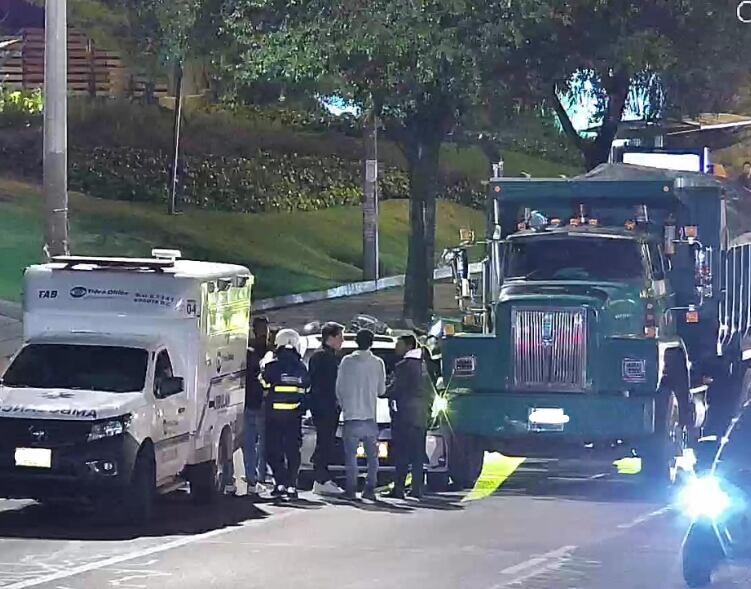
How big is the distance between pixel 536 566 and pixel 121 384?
445cm

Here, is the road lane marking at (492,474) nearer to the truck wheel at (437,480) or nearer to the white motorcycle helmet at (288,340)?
the truck wheel at (437,480)

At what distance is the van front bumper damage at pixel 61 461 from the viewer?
14.6m

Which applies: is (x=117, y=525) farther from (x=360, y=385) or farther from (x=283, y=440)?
(x=360, y=385)

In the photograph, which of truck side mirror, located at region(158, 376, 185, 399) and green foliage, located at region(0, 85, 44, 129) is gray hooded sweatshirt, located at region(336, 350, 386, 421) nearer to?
truck side mirror, located at region(158, 376, 185, 399)

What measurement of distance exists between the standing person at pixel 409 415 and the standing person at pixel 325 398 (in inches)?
24.9

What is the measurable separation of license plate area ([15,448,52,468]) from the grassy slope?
20.0 m

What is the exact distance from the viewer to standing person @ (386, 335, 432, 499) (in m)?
16.9

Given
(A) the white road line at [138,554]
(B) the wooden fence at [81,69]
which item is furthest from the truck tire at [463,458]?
(B) the wooden fence at [81,69]

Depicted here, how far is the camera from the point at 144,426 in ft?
49.5


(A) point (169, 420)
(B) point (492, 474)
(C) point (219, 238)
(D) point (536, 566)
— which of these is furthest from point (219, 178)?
(D) point (536, 566)

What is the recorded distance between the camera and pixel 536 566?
13.2 meters

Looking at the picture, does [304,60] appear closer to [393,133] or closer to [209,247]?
[393,133]

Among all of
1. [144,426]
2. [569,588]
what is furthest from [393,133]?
[569,588]

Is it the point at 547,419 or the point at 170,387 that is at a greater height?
the point at 170,387
